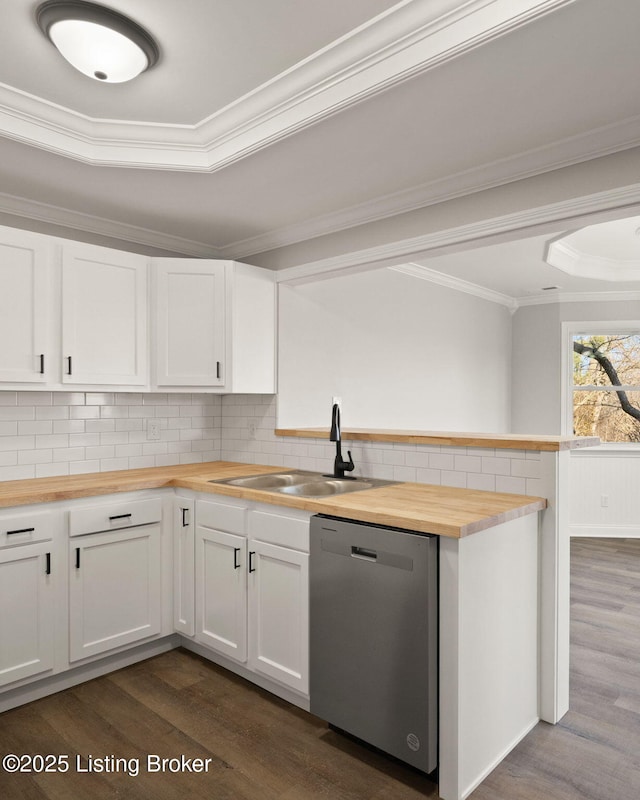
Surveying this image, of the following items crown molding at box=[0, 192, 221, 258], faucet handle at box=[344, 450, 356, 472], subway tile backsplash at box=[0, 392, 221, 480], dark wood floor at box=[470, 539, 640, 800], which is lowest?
dark wood floor at box=[470, 539, 640, 800]

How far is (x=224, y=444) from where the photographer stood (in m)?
4.02

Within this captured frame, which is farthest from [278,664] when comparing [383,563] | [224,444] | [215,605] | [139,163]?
[139,163]

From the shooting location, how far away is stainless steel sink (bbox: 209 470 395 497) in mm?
2918

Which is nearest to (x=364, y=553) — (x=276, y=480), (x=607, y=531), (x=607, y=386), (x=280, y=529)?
(x=280, y=529)

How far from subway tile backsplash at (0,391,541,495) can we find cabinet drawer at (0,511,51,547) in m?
0.58

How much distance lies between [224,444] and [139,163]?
6.60 feet

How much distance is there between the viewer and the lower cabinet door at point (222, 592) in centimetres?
267

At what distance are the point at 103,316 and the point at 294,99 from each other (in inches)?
61.3

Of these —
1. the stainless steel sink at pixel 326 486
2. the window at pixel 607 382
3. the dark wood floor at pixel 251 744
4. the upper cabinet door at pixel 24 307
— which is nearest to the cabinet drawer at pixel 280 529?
the stainless steel sink at pixel 326 486

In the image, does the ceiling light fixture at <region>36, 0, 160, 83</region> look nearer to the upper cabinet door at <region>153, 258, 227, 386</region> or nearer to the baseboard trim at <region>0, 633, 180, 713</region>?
the upper cabinet door at <region>153, 258, 227, 386</region>

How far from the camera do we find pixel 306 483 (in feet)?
10.1

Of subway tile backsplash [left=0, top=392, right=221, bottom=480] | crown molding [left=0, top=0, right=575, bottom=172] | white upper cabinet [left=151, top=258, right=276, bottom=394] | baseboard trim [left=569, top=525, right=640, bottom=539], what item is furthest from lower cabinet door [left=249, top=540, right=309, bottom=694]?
baseboard trim [left=569, top=525, right=640, bottom=539]

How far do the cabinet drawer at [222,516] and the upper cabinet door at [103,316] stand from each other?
841mm

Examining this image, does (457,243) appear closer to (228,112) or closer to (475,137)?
(475,137)
